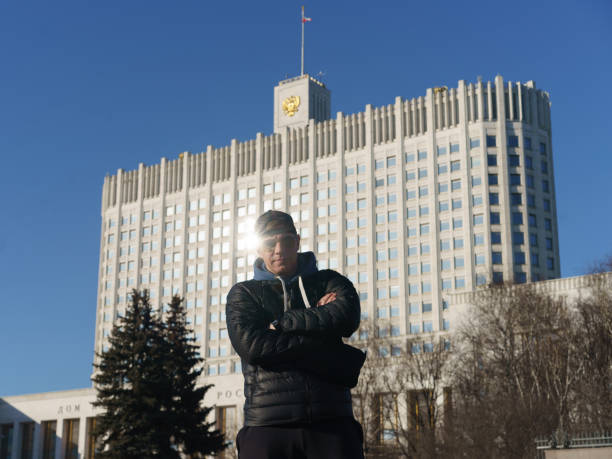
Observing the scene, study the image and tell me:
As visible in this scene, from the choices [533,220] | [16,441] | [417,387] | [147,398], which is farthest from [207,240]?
[147,398]

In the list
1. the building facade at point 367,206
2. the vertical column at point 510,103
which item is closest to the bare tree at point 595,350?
the building facade at point 367,206

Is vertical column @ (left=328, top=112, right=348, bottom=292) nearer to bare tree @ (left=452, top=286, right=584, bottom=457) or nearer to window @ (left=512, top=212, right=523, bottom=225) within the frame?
window @ (left=512, top=212, right=523, bottom=225)

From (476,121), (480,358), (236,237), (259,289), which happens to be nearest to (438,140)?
(476,121)

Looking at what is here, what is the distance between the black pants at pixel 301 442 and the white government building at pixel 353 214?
7901 centimetres

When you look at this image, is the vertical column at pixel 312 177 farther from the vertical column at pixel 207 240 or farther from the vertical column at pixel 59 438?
the vertical column at pixel 59 438

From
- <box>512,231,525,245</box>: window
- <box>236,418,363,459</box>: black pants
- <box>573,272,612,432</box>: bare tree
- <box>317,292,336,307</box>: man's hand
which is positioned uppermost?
<box>512,231,525,245</box>: window

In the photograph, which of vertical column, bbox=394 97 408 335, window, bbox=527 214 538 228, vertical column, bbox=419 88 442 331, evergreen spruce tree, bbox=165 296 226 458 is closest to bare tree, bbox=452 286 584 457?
evergreen spruce tree, bbox=165 296 226 458

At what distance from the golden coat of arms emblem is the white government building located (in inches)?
13.5

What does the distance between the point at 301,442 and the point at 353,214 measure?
105851mm

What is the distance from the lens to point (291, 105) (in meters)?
128

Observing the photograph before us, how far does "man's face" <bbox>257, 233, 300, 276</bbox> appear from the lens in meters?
5.59

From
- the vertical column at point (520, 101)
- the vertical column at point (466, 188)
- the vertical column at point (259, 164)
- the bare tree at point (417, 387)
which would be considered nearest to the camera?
the bare tree at point (417, 387)

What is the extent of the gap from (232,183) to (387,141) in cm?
2482

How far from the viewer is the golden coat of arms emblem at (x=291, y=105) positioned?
12744 cm
